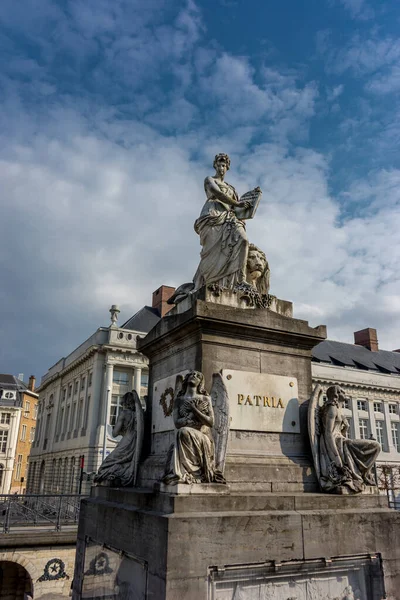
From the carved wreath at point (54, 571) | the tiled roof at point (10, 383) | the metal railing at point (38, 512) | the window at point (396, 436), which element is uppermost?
the tiled roof at point (10, 383)

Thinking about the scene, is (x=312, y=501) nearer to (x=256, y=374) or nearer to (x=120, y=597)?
(x=256, y=374)

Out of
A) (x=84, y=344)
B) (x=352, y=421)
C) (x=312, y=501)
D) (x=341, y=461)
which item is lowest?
(x=312, y=501)

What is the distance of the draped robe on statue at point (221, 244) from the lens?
23.2ft

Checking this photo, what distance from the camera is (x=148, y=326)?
149ft

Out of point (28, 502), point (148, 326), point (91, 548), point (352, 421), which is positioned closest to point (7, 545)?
point (28, 502)

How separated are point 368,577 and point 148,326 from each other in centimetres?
4065

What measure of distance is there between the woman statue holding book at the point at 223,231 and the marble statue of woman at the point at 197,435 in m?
1.93

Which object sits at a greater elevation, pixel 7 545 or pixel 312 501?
pixel 312 501

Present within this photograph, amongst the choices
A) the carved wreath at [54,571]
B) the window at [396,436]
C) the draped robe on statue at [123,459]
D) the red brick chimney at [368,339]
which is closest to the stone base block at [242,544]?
the draped robe on statue at [123,459]

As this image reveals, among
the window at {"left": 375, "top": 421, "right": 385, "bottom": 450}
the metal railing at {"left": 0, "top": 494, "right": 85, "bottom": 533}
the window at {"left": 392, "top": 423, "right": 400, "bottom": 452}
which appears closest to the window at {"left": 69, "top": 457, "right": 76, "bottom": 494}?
the metal railing at {"left": 0, "top": 494, "right": 85, "bottom": 533}

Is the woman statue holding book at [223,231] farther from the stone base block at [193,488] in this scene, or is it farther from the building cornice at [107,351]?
the building cornice at [107,351]

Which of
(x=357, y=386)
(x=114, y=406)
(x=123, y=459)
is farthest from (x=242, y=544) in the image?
(x=357, y=386)

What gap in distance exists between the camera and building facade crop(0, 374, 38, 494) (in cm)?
6562

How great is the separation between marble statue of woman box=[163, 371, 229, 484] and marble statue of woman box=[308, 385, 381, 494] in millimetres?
1357
